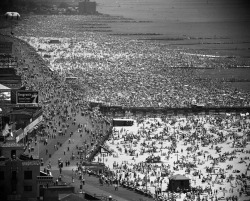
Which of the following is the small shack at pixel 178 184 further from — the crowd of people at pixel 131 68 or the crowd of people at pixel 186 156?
the crowd of people at pixel 131 68

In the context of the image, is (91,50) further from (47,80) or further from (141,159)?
(141,159)

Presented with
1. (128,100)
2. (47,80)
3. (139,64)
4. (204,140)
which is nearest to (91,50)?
(139,64)

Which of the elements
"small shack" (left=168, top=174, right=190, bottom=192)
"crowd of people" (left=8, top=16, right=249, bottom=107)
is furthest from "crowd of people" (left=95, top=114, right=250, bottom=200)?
"crowd of people" (left=8, top=16, right=249, bottom=107)

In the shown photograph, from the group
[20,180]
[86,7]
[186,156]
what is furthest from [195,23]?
[20,180]

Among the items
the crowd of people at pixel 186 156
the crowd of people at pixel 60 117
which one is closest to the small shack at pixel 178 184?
the crowd of people at pixel 186 156

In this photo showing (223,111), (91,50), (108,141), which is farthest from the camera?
(91,50)

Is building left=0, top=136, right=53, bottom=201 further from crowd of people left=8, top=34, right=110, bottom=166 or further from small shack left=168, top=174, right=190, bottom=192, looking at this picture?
crowd of people left=8, top=34, right=110, bottom=166
